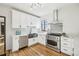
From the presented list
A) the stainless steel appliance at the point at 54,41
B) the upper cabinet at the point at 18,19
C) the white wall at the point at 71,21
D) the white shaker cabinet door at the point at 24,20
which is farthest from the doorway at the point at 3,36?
the white wall at the point at 71,21

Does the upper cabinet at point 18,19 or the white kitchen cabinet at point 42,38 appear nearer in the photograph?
the upper cabinet at point 18,19

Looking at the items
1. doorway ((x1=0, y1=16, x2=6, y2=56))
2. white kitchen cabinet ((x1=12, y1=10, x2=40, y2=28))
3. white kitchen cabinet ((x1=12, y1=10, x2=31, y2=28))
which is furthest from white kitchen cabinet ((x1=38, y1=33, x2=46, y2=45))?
doorway ((x1=0, y1=16, x2=6, y2=56))

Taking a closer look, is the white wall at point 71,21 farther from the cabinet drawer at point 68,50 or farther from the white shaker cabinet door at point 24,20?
the white shaker cabinet door at point 24,20

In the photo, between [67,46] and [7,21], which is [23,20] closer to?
[7,21]

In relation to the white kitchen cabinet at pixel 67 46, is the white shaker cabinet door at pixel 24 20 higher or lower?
higher

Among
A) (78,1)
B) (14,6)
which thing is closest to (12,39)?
(14,6)

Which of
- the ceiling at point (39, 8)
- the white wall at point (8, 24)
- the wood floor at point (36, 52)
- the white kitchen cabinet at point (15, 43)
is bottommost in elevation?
the wood floor at point (36, 52)

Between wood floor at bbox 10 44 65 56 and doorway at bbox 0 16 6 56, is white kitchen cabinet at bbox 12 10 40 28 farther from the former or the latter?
wood floor at bbox 10 44 65 56

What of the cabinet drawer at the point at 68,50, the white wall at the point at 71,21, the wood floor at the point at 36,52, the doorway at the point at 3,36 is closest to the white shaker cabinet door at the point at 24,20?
the doorway at the point at 3,36

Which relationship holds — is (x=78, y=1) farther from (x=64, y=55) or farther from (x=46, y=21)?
(x=64, y=55)

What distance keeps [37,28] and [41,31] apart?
9 centimetres

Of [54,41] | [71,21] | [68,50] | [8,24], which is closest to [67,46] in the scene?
[68,50]

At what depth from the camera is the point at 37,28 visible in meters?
1.49

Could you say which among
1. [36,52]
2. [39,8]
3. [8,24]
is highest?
[39,8]
